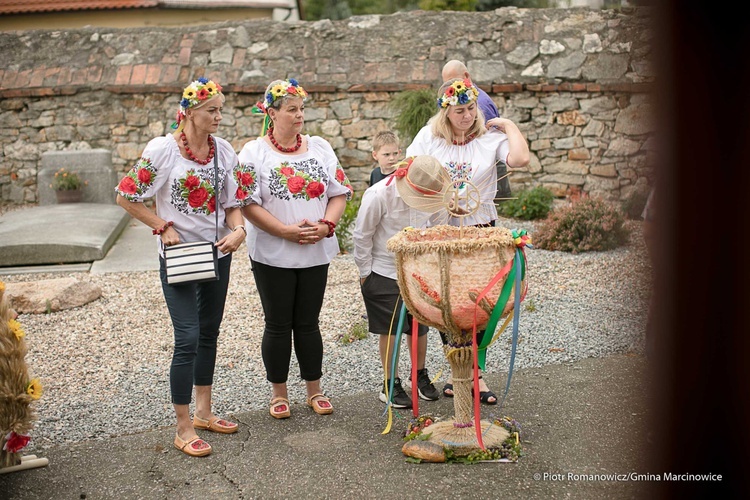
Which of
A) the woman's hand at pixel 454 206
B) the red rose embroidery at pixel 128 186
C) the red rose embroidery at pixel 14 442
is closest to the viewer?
the red rose embroidery at pixel 14 442

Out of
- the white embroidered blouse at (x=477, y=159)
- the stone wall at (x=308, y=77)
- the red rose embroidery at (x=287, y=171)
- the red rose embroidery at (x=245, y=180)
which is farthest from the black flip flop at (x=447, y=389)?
the stone wall at (x=308, y=77)

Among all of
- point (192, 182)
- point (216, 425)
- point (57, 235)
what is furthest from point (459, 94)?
point (57, 235)

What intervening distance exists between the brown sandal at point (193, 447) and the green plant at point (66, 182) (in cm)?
846

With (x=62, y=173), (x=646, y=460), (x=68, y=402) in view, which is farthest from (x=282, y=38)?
(x=646, y=460)

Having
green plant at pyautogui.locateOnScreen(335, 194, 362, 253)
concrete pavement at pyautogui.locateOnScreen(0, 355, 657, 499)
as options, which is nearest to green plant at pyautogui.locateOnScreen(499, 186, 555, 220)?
green plant at pyautogui.locateOnScreen(335, 194, 362, 253)

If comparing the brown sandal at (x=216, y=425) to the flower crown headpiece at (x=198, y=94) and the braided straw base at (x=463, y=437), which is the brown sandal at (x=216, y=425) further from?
the flower crown headpiece at (x=198, y=94)

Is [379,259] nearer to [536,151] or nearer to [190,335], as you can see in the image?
[190,335]

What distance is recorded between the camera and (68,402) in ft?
14.8

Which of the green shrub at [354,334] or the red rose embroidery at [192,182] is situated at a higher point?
the red rose embroidery at [192,182]

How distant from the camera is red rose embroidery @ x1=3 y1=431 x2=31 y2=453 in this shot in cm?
336

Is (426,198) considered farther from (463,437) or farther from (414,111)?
(414,111)

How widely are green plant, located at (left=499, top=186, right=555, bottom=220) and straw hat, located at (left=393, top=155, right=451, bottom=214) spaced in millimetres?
6705

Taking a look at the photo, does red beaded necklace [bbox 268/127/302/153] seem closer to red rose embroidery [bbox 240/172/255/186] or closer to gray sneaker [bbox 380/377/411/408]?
red rose embroidery [bbox 240/172/255/186]

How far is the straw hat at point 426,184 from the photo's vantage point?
349cm
